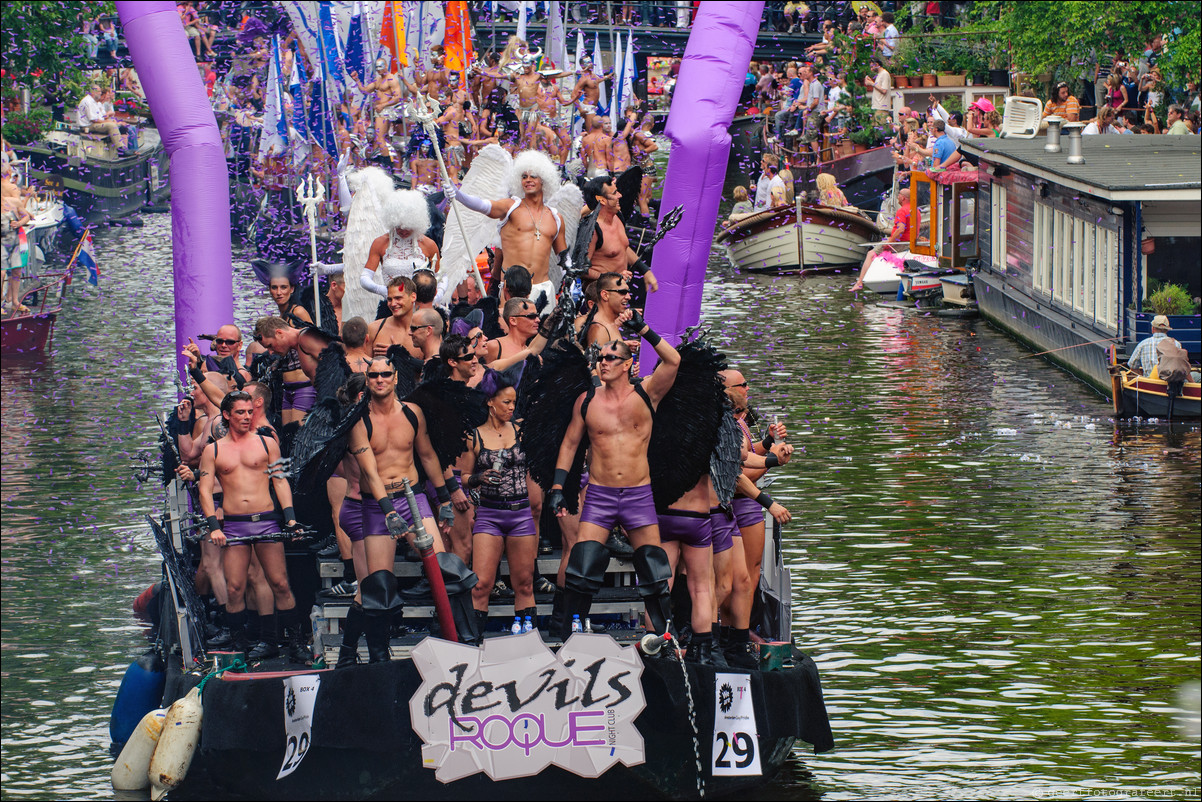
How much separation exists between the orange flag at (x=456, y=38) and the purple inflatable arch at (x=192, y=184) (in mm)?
21839

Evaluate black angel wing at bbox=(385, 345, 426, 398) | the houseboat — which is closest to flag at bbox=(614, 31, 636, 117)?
the houseboat

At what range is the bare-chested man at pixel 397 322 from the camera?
1182 centimetres

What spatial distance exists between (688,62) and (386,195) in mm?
3464

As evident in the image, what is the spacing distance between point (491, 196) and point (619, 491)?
7116 mm

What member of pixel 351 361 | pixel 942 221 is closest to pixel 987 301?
pixel 942 221

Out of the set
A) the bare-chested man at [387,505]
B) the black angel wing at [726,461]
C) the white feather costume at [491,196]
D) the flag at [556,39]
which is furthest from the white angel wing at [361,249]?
the flag at [556,39]

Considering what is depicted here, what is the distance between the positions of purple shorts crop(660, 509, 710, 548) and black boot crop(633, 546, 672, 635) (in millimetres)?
207

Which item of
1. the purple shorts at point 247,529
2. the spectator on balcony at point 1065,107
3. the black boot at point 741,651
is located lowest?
the black boot at point 741,651

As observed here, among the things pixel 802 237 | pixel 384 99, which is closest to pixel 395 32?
pixel 384 99

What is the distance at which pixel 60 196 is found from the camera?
38.4 m

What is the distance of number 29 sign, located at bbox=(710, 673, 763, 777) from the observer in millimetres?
9539

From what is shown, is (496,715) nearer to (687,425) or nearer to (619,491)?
(619,491)

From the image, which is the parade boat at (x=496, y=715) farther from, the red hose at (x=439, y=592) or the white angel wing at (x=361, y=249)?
the white angel wing at (x=361, y=249)

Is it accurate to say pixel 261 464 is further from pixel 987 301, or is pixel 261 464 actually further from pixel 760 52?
pixel 760 52
